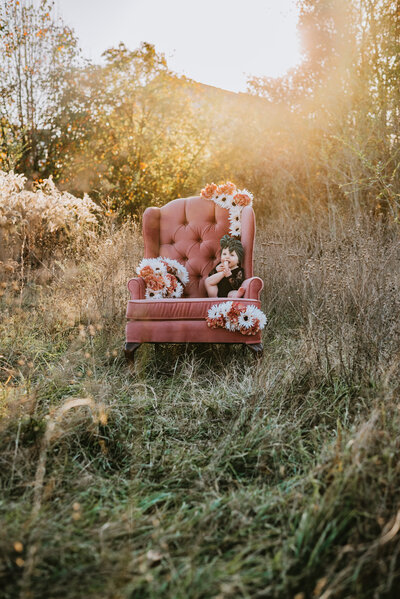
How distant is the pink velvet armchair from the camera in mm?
2971

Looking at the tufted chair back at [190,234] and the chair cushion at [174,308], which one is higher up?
the tufted chair back at [190,234]

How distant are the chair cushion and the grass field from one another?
0.33m

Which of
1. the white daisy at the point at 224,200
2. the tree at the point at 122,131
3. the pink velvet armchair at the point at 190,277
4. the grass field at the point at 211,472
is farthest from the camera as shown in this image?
the tree at the point at 122,131

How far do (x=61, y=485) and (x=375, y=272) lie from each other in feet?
7.13

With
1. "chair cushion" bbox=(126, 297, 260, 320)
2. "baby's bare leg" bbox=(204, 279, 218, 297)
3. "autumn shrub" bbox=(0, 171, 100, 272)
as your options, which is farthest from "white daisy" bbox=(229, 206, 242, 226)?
"autumn shrub" bbox=(0, 171, 100, 272)

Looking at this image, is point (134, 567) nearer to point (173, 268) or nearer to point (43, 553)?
point (43, 553)

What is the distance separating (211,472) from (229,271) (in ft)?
6.18

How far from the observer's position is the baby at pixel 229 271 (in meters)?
3.40

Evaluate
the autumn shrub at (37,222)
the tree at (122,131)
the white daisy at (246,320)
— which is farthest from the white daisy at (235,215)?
the tree at (122,131)

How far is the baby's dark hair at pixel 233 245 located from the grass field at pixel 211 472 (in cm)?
73

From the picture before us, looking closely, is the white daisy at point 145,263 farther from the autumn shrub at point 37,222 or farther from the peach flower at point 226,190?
the autumn shrub at point 37,222

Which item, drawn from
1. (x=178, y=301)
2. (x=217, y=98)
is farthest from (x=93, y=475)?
(x=217, y=98)

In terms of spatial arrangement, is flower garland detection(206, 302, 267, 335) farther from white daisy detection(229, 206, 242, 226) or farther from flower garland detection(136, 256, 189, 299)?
white daisy detection(229, 206, 242, 226)

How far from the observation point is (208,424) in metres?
2.16
